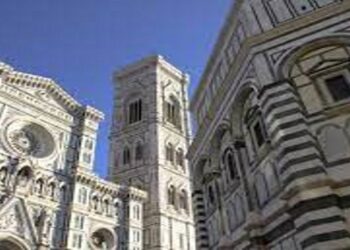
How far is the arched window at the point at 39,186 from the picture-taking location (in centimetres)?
2730

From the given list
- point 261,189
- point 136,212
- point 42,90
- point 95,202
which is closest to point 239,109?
point 261,189

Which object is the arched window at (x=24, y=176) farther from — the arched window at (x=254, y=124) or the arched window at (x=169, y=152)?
the arched window at (x=169, y=152)

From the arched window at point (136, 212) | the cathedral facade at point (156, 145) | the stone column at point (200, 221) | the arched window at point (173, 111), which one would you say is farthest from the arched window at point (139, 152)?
the stone column at point (200, 221)

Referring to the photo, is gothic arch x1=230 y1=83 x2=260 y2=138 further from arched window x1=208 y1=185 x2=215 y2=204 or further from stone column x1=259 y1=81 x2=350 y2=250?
arched window x1=208 y1=185 x2=215 y2=204

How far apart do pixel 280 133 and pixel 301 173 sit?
1269 millimetres

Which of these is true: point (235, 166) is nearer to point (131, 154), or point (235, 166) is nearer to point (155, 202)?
point (155, 202)

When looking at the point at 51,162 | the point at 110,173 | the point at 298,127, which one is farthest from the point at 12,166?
the point at 298,127

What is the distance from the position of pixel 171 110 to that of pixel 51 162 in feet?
74.2

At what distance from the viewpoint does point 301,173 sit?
346 inches

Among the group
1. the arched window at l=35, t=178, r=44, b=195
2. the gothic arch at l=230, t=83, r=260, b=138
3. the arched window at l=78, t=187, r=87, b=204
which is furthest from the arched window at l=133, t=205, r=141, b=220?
the gothic arch at l=230, t=83, r=260, b=138

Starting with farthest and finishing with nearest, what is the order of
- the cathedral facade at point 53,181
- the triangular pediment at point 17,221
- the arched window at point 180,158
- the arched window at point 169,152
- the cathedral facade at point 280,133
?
the arched window at point 180,158 → the arched window at point 169,152 → the cathedral facade at point 53,181 → the triangular pediment at point 17,221 → the cathedral facade at point 280,133

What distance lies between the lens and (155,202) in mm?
38438

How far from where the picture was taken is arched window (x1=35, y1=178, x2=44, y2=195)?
27302mm

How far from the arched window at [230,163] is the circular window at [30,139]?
18857mm
